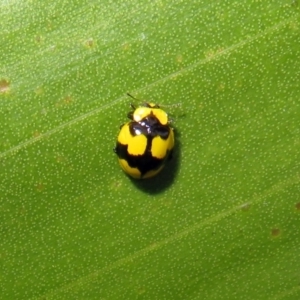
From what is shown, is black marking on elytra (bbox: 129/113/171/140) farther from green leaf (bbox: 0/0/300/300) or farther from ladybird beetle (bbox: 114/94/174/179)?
green leaf (bbox: 0/0/300/300)

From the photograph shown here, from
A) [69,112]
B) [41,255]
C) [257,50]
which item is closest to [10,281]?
[41,255]

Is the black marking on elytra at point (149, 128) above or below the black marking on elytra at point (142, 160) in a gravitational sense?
above

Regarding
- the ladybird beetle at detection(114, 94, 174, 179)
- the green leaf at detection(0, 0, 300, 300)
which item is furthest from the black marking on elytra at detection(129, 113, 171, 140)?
the green leaf at detection(0, 0, 300, 300)

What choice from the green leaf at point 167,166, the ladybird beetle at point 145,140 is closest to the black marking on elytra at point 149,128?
the ladybird beetle at point 145,140

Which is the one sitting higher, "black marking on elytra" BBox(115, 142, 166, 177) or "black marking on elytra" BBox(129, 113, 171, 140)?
"black marking on elytra" BBox(129, 113, 171, 140)

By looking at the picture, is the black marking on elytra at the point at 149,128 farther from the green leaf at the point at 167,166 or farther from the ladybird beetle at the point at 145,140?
the green leaf at the point at 167,166

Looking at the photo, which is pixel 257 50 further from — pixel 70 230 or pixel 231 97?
pixel 70 230
